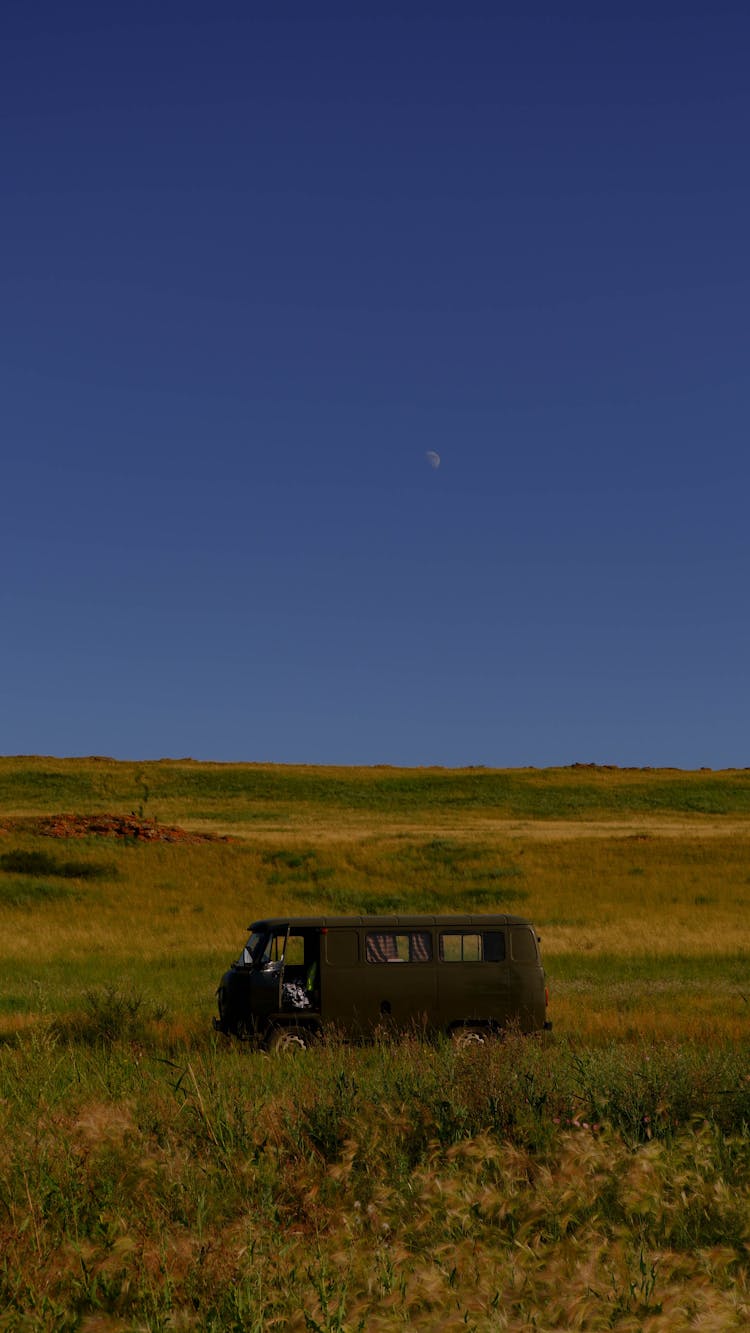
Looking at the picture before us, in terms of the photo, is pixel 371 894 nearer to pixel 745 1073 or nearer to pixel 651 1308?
pixel 745 1073

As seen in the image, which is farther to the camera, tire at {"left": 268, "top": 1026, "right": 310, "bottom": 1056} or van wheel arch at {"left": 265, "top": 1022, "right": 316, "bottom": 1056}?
van wheel arch at {"left": 265, "top": 1022, "right": 316, "bottom": 1056}

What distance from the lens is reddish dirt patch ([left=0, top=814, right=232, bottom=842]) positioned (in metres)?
51.4

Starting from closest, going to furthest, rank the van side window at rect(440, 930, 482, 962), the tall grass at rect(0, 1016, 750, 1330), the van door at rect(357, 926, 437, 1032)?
1. the tall grass at rect(0, 1016, 750, 1330)
2. the van door at rect(357, 926, 437, 1032)
3. the van side window at rect(440, 930, 482, 962)

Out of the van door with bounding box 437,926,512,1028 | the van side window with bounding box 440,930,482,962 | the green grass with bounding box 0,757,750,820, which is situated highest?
the green grass with bounding box 0,757,750,820

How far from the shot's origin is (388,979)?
58.1 ft

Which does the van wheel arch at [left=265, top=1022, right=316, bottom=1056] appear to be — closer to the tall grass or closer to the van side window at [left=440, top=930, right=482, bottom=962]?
the van side window at [left=440, top=930, right=482, bottom=962]

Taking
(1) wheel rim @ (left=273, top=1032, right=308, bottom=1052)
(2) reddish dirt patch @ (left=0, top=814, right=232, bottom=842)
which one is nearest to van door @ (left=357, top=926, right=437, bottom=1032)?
(1) wheel rim @ (left=273, top=1032, right=308, bottom=1052)

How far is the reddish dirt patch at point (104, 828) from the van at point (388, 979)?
1290 inches

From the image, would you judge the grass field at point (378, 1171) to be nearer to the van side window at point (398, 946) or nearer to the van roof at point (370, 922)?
the van roof at point (370, 922)

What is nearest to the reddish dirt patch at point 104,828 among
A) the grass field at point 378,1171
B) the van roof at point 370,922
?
the grass field at point 378,1171

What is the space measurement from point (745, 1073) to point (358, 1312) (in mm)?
6334

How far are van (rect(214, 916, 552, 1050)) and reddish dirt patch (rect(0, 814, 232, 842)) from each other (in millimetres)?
32763

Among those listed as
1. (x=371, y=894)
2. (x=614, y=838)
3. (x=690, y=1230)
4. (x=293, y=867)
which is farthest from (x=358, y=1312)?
(x=614, y=838)

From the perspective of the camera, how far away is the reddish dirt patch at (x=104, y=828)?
51.4 meters
